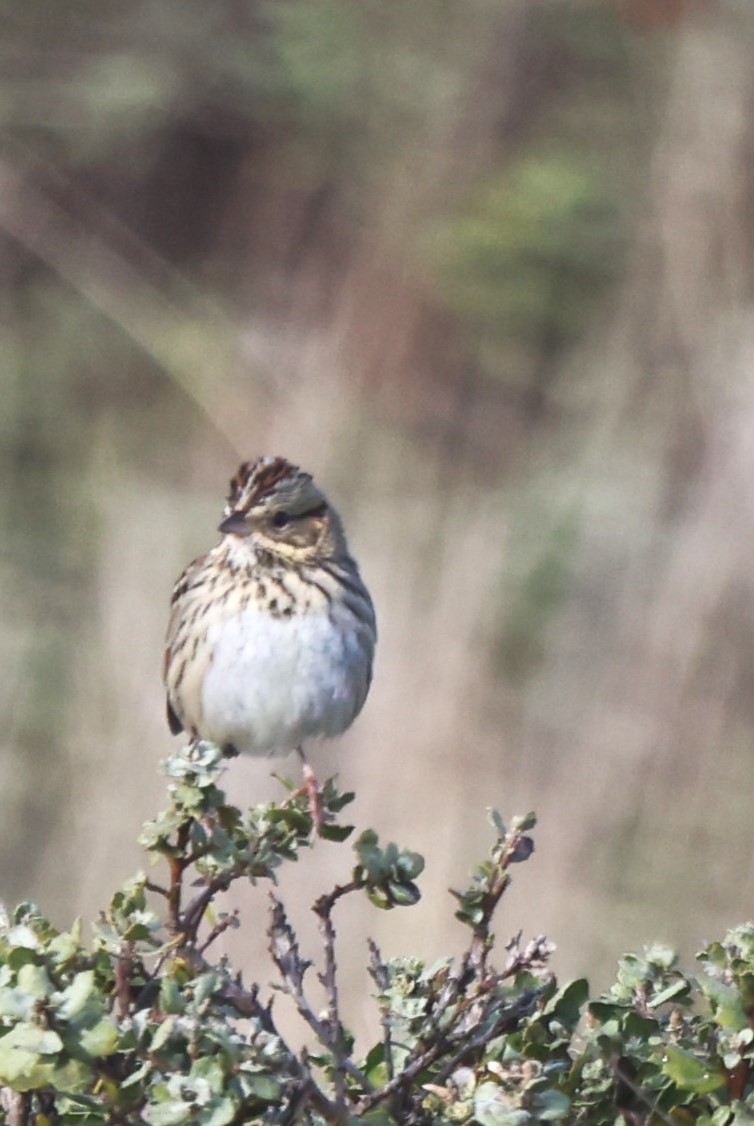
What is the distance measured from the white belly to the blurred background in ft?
3.45

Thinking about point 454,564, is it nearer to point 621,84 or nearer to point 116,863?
point 116,863

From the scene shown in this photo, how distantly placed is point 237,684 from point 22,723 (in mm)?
2137

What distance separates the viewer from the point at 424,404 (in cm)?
536

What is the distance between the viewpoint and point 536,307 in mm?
5723

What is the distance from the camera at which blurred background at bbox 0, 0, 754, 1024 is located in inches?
176

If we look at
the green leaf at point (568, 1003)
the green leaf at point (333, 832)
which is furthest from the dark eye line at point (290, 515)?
the green leaf at point (568, 1003)

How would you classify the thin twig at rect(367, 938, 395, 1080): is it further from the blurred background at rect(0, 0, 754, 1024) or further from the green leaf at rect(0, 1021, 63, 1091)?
the blurred background at rect(0, 0, 754, 1024)

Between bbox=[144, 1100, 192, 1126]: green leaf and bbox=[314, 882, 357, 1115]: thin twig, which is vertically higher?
bbox=[314, 882, 357, 1115]: thin twig

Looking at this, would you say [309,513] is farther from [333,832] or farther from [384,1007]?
[384,1007]

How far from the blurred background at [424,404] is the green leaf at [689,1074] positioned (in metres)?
2.60

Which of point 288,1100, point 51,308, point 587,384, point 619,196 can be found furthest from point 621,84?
point 288,1100

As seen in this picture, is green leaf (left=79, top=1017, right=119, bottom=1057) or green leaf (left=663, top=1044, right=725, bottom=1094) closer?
green leaf (left=79, top=1017, right=119, bottom=1057)

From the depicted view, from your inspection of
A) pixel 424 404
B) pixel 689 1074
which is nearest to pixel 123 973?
pixel 689 1074

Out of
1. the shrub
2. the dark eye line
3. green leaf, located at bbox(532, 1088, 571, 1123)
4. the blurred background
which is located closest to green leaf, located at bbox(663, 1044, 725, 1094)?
the shrub
